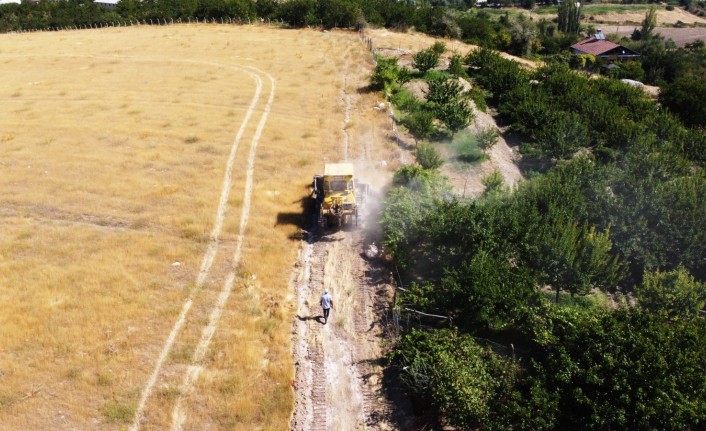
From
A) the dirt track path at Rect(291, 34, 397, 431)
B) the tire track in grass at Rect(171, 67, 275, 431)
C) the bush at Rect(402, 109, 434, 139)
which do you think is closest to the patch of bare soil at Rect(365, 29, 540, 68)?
the bush at Rect(402, 109, 434, 139)

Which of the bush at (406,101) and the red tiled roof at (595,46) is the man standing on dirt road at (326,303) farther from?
the red tiled roof at (595,46)

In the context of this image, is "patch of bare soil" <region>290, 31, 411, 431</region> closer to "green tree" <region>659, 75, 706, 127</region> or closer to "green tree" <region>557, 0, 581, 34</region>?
"green tree" <region>659, 75, 706, 127</region>

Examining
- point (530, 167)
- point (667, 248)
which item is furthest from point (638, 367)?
point (530, 167)

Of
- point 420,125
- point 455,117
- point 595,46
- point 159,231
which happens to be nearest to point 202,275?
point 159,231

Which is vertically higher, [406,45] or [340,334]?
[406,45]

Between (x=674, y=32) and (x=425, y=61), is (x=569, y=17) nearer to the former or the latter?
(x=674, y=32)

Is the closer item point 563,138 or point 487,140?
point 563,138
